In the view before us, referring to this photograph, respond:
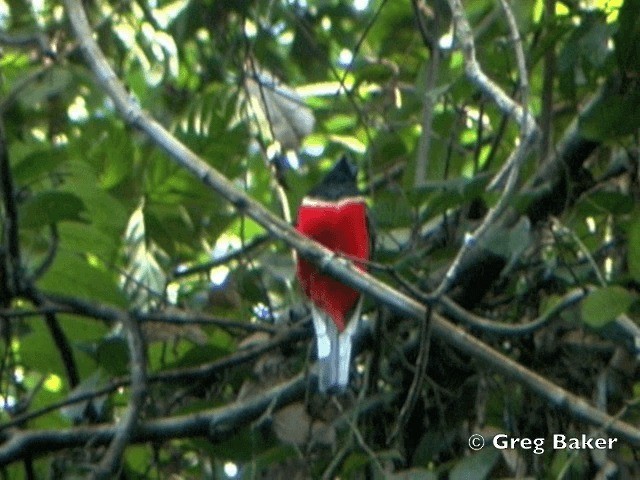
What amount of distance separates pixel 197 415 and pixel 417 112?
114cm

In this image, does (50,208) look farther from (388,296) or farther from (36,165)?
(388,296)

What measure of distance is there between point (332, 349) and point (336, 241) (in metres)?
0.41

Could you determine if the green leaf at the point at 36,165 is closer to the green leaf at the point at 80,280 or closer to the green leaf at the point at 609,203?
the green leaf at the point at 80,280

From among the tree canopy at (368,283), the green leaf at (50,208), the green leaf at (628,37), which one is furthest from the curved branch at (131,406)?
the green leaf at (628,37)

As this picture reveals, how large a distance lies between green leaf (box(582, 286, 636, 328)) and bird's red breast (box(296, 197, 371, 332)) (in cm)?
76

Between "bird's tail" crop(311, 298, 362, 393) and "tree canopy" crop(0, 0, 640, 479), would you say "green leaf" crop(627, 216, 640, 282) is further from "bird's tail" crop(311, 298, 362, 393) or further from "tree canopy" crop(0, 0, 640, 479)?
"bird's tail" crop(311, 298, 362, 393)

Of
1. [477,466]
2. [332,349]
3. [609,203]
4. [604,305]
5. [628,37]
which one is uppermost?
[628,37]

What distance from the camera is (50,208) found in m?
3.01

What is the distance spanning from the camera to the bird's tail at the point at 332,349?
2957 millimetres

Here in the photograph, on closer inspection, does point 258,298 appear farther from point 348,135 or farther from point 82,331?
point 348,135

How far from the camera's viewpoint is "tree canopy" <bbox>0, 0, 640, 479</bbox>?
271 centimetres

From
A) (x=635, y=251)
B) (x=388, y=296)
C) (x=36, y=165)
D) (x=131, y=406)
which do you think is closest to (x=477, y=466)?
(x=388, y=296)
